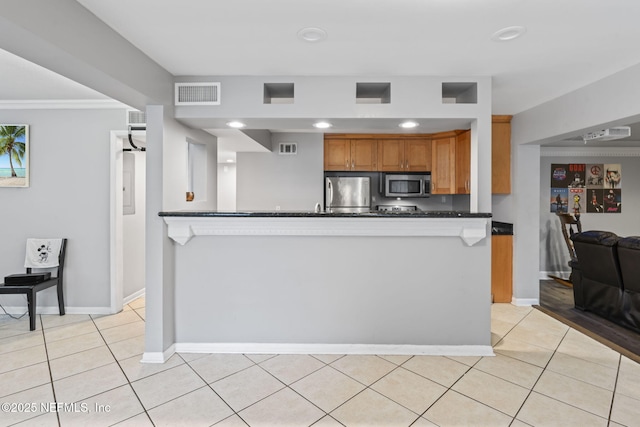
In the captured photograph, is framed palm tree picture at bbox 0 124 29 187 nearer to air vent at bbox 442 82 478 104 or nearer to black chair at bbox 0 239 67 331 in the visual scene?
black chair at bbox 0 239 67 331

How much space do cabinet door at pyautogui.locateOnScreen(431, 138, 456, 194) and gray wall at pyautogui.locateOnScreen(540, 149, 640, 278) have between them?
2.00 meters

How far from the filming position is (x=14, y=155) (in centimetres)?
353

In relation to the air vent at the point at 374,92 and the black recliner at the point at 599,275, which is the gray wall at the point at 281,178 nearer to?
the air vent at the point at 374,92

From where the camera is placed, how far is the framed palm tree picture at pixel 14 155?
11.5 ft

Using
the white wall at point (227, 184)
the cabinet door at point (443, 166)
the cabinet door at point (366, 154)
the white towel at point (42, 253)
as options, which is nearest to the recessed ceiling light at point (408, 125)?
the cabinet door at point (443, 166)

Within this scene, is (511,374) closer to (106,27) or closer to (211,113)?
Answer: (211,113)

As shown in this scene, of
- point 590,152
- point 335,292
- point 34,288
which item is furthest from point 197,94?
point 590,152

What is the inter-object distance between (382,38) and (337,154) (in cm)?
313

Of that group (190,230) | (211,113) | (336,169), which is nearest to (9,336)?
(190,230)

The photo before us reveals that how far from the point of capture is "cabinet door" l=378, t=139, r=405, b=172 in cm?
501

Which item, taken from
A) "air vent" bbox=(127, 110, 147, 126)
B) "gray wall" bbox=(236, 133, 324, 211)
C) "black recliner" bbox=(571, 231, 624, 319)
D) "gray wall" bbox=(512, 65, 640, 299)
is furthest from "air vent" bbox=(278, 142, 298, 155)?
"black recliner" bbox=(571, 231, 624, 319)

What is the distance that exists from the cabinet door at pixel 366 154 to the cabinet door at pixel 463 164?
1217 millimetres

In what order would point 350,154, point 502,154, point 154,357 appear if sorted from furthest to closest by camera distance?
point 350,154 < point 502,154 < point 154,357

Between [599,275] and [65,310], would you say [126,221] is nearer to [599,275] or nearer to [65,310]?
[65,310]
